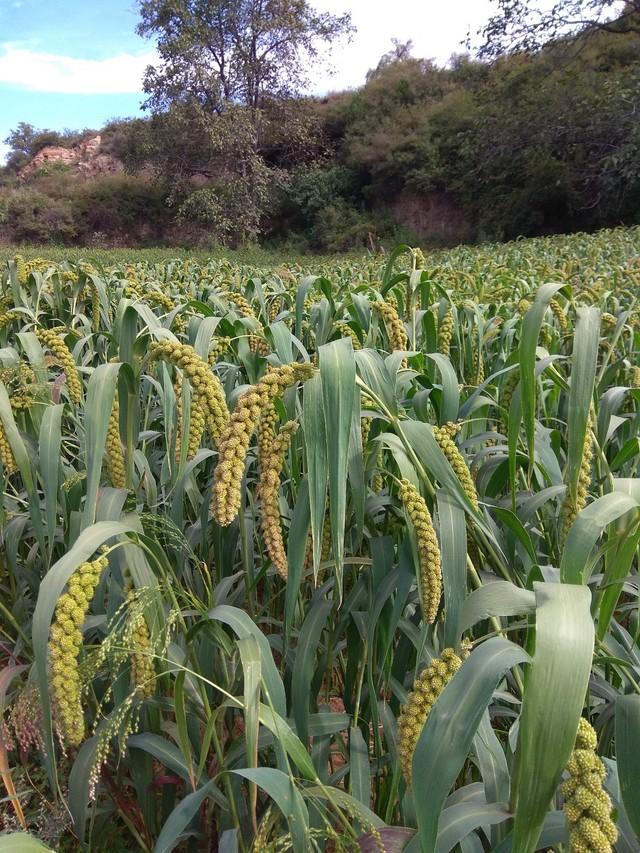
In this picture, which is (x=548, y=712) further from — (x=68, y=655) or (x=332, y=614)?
(x=332, y=614)

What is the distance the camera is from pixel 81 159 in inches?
1898

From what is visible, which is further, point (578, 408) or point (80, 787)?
point (80, 787)

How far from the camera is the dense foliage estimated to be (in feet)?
2.53

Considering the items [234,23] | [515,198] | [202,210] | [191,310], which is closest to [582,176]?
[515,198]

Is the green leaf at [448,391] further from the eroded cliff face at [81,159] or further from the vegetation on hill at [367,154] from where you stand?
the eroded cliff face at [81,159]

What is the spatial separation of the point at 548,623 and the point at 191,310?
2.13 meters

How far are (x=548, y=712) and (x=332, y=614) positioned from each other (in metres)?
0.99

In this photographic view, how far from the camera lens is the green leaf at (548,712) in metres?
0.62

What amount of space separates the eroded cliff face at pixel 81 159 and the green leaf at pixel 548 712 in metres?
49.3

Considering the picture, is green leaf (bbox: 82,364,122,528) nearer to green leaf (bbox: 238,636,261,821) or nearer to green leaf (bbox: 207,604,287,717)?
green leaf (bbox: 207,604,287,717)

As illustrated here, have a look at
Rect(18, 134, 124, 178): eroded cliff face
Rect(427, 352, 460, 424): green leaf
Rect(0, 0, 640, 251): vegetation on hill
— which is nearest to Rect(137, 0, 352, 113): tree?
Rect(0, 0, 640, 251): vegetation on hill

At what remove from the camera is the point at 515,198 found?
2372 centimetres

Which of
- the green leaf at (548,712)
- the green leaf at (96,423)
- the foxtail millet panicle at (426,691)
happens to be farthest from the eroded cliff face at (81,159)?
the green leaf at (548,712)

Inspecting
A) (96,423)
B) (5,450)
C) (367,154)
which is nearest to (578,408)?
(96,423)
